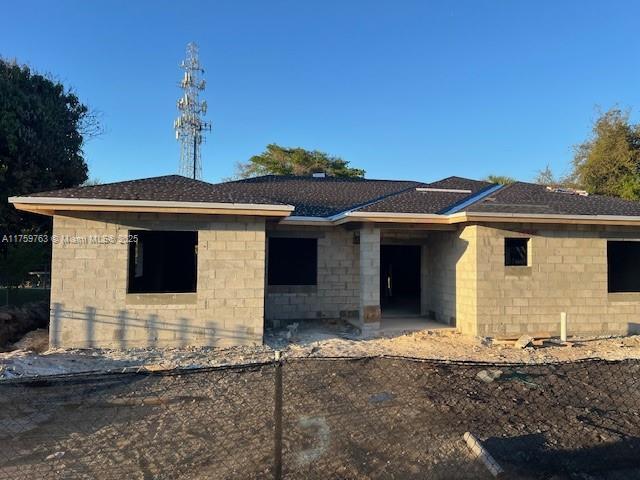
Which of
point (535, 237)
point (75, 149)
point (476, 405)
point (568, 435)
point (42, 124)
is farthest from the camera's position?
point (75, 149)

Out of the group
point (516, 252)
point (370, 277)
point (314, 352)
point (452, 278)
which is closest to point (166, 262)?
point (370, 277)

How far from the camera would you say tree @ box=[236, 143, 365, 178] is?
38281mm

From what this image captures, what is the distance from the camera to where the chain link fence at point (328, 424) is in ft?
13.7

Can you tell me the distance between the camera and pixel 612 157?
26.3 metres

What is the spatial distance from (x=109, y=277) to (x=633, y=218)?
12191 millimetres

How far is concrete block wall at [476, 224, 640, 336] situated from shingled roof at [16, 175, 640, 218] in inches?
24.7

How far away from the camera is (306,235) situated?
12930mm

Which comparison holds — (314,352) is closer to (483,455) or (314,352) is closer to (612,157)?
(483,455)

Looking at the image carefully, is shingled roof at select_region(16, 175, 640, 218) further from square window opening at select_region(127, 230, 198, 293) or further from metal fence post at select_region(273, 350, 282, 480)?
metal fence post at select_region(273, 350, 282, 480)

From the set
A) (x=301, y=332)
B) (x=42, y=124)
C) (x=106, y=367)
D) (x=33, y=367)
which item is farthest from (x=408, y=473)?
(x=42, y=124)

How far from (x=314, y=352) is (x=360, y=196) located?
7.32 metres

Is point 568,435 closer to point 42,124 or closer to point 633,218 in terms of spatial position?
point 633,218

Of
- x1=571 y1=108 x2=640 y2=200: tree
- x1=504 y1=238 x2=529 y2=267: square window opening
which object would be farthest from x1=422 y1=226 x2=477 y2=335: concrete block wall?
x1=571 y1=108 x2=640 y2=200: tree

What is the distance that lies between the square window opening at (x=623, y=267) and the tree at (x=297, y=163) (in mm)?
25491
